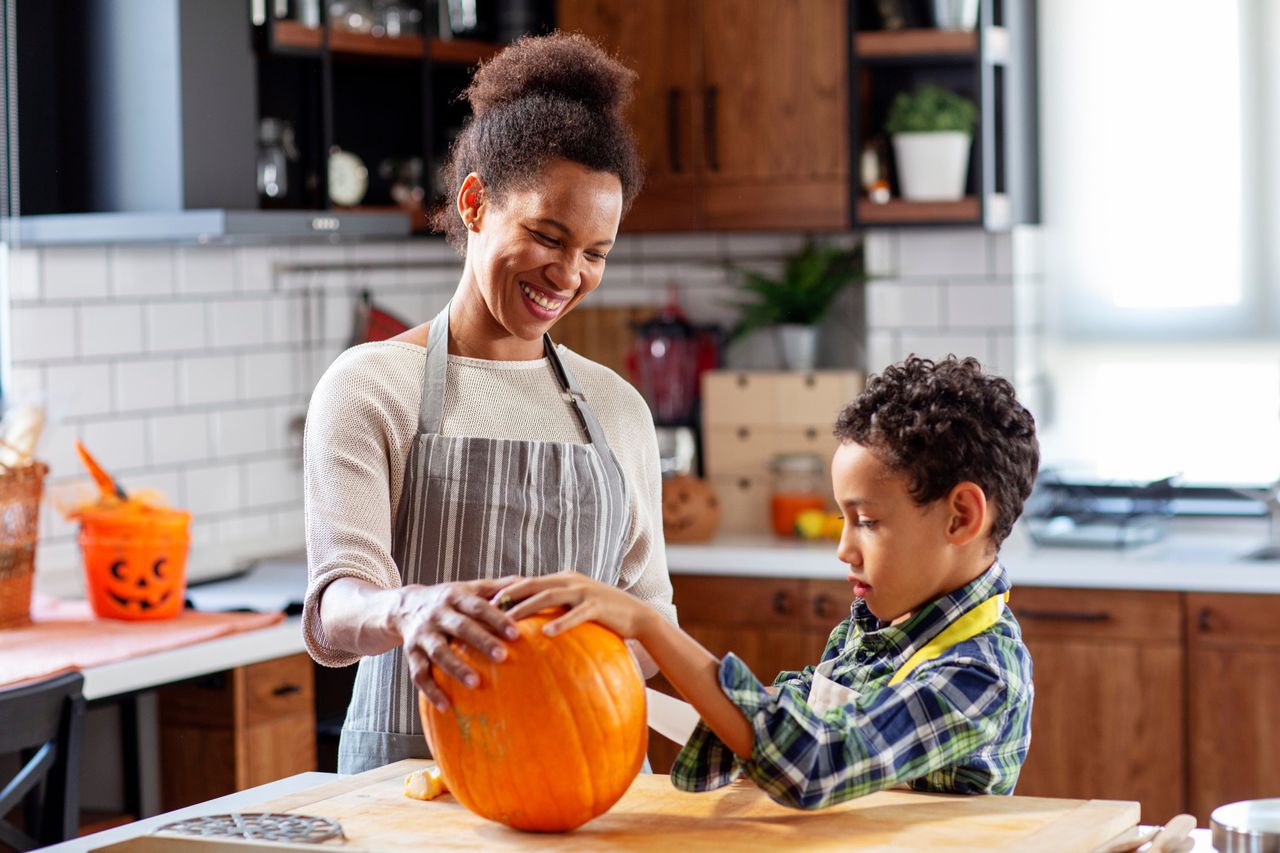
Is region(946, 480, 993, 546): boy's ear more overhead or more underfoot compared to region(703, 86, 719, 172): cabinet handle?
more underfoot

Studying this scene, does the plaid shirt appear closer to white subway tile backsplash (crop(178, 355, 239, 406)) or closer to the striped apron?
the striped apron

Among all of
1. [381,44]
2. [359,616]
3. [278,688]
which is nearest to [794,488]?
[381,44]

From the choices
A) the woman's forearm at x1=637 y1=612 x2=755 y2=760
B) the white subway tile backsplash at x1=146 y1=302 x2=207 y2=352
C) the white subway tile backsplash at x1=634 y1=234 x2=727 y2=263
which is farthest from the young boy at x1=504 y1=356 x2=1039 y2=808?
the white subway tile backsplash at x1=634 y1=234 x2=727 y2=263

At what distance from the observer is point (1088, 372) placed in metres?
4.39

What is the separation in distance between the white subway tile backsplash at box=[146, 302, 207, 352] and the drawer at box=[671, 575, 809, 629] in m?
1.21

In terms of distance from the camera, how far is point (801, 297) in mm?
4359

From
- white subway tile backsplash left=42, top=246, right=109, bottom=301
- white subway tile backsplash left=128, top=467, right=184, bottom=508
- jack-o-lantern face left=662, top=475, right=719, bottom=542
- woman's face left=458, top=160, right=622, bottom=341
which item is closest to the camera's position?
woman's face left=458, top=160, right=622, bottom=341

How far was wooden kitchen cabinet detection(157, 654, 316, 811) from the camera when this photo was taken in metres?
3.02

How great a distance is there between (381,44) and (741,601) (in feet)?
4.92

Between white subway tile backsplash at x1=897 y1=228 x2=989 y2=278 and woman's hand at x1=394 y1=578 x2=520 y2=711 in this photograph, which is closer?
woman's hand at x1=394 y1=578 x2=520 y2=711

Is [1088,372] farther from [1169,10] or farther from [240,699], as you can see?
[240,699]

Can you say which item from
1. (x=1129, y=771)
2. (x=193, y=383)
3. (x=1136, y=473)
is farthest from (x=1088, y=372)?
(x=193, y=383)

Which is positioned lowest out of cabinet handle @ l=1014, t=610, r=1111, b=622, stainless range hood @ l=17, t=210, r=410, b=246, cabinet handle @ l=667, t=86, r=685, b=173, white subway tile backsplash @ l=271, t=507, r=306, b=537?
cabinet handle @ l=1014, t=610, r=1111, b=622

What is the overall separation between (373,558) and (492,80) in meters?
0.57
